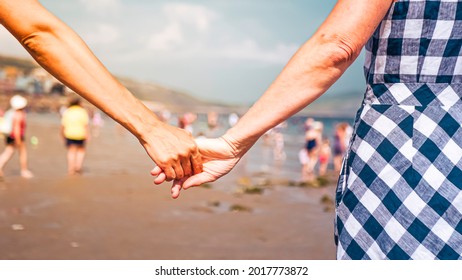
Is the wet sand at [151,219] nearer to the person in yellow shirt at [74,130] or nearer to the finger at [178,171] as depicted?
the person in yellow shirt at [74,130]

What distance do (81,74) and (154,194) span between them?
26.9ft

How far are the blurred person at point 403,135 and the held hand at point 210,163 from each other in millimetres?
612

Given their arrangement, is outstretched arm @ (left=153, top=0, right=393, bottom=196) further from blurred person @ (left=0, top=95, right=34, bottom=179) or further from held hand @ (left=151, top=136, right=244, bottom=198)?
blurred person @ (left=0, top=95, right=34, bottom=179)

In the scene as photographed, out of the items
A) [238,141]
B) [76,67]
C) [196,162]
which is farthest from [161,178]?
[76,67]

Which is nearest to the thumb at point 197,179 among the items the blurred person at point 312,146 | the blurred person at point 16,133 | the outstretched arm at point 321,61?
the outstretched arm at point 321,61

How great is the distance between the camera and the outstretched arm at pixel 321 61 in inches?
58.6

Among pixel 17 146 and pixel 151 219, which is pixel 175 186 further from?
pixel 17 146

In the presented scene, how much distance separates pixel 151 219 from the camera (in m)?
7.89

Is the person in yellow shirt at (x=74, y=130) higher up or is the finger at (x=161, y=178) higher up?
the person in yellow shirt at (x=74, y=130)

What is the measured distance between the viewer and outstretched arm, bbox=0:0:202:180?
1920 mm

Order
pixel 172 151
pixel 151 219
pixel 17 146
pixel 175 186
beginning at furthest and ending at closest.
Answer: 1. pixel 17 146
2. pixel 151 219
3. pixel 175 186
4. pixel 172 151

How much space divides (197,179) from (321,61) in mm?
793

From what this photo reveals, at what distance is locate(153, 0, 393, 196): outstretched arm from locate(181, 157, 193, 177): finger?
0.45 m
